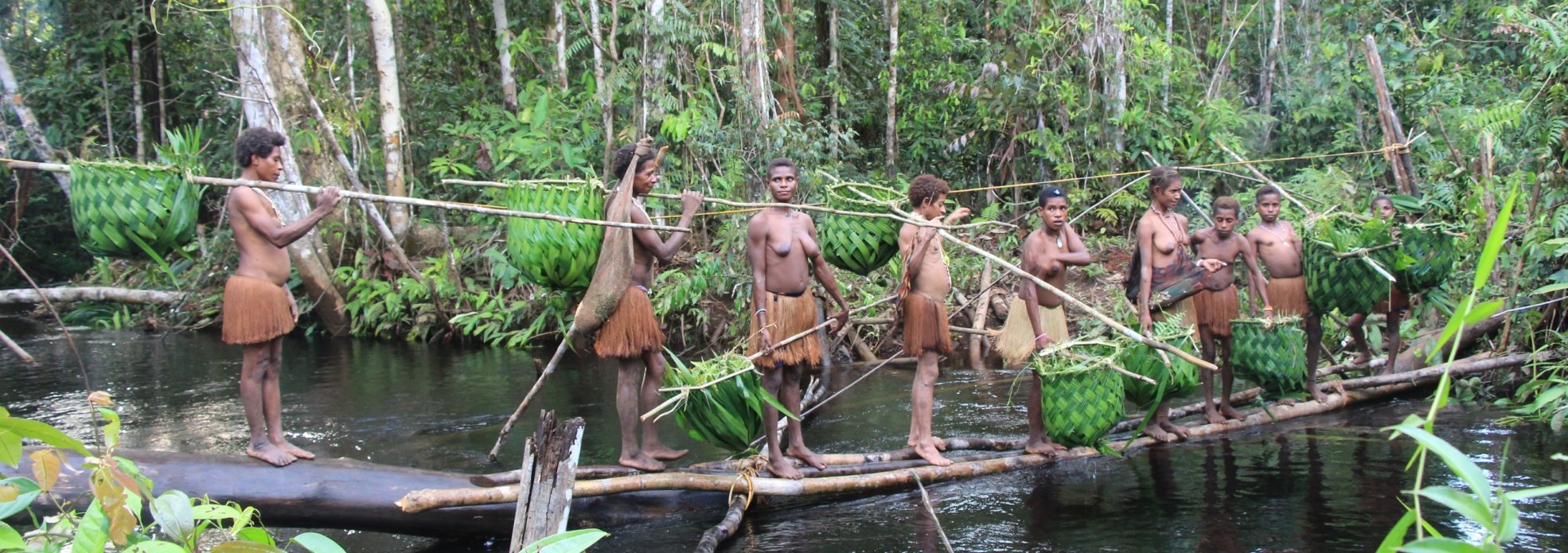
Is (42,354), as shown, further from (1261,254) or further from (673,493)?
(1261,254)

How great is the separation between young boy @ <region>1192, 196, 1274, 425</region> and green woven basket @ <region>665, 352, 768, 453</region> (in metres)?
2.96

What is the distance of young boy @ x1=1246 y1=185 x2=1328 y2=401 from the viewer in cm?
684

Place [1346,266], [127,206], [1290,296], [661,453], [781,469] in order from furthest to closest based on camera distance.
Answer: [1290,296], [1346,266], [661,453], [781,469], [127,206]

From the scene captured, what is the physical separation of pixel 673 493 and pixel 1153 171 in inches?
129

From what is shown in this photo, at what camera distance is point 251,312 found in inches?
196

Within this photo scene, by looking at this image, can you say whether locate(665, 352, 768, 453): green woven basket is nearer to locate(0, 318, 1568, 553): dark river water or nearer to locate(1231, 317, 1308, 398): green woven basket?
locate(0, 318, 1568, 553): dark river water

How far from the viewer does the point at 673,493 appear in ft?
16.8

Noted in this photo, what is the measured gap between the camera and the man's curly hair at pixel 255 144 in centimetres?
489

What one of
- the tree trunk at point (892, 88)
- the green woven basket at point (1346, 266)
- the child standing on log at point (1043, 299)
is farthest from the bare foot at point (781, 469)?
the tree trunk at point (892, 88)

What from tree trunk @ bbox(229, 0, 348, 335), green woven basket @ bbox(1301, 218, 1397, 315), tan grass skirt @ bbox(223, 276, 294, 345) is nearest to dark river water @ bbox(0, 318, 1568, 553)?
green woven basket @ bbox(1301, 218, 1397, 315)

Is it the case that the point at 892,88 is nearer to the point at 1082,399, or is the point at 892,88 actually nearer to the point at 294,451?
the point at 1082,399

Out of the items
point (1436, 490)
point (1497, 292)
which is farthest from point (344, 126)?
point (1436, 490)

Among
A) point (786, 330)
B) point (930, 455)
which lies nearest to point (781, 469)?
point (786, 330)

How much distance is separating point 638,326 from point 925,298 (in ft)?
4.84
